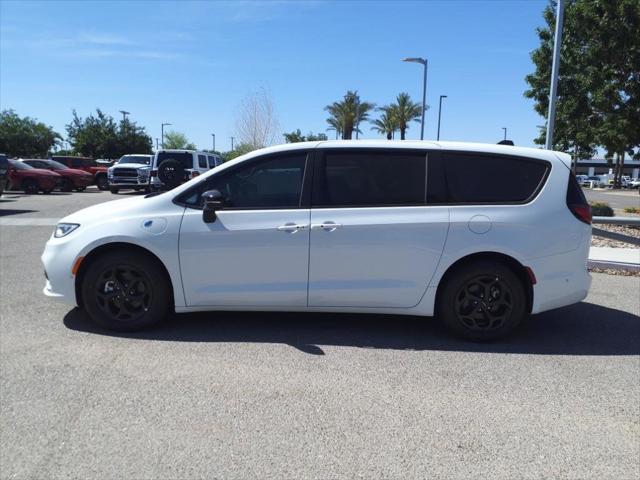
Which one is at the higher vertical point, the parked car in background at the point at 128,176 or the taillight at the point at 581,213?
the parked car in background at the point at 128,176

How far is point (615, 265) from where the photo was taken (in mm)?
8070

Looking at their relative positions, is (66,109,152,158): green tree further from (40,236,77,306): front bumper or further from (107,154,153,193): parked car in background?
(40,236,77,306): front bumper

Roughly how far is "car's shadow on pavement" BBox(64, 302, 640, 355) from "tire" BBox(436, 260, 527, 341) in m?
0.14

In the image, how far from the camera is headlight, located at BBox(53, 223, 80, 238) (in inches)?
189

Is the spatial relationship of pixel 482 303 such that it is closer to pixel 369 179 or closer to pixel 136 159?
pixel 369 179

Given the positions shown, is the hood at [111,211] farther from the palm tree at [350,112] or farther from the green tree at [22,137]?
the green tree at [22,137]

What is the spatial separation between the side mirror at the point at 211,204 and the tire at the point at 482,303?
7.01 feet

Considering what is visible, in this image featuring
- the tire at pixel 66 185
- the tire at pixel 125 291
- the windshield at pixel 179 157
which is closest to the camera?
the tire at pixel 125 291

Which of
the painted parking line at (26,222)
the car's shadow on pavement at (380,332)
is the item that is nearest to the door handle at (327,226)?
the car's shadow on pavement at (380,332)

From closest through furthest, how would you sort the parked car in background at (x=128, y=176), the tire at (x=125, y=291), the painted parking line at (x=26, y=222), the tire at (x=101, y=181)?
the tire at (x=125, y=291), the painted parking line at (x=26, y=222), the parked car in background at (x=128, y=176), the tire at (x=101, y=181)

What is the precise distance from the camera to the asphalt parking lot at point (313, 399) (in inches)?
111

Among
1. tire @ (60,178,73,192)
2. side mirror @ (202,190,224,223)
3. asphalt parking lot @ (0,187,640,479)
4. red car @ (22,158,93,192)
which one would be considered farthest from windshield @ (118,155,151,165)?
side mirror @ (202,190,224,223)

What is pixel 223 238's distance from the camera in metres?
4.58

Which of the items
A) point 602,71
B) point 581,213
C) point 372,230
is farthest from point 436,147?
point 602,71
